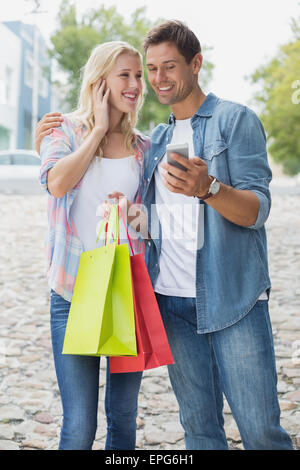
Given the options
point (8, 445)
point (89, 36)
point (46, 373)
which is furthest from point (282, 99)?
point (8, 445)

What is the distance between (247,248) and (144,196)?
554mm

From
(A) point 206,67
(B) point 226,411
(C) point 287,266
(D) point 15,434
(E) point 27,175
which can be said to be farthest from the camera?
(A) point 206,67

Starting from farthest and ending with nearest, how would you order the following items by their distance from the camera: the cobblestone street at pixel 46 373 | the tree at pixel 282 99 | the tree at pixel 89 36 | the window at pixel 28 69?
the window at pixel 28 69 → the tree at pixel 89 36 → the tree at pixel 282 99 → the cobblestone street at pixel 46 373

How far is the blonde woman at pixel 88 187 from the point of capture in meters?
2.30

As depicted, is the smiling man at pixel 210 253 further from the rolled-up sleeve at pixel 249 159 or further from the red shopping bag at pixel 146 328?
the red shopping bag at pixel 146 328

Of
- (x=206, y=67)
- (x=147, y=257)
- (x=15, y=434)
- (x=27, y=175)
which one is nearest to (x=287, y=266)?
(x=15, y=434)

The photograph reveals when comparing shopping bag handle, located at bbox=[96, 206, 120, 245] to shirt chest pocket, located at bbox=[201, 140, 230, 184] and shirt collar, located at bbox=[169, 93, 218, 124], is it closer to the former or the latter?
shirt chest pocket, located at bbox=[201, 140, 230, 184]

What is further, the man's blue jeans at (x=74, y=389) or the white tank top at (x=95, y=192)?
the white tank top at (x=95, y=192)

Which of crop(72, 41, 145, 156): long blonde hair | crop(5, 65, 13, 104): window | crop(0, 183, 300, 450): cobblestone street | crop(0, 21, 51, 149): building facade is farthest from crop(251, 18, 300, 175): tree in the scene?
crop(72, 41, 145, 156): long blonde hair

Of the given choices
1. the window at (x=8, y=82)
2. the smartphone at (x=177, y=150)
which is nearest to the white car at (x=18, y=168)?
the window at (x=8, y=82)

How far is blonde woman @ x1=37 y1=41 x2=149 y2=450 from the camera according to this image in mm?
2297

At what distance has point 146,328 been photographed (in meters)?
2.15

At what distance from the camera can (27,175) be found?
66.2 ft

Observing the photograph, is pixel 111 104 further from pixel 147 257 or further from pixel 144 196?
pixel 147 257
